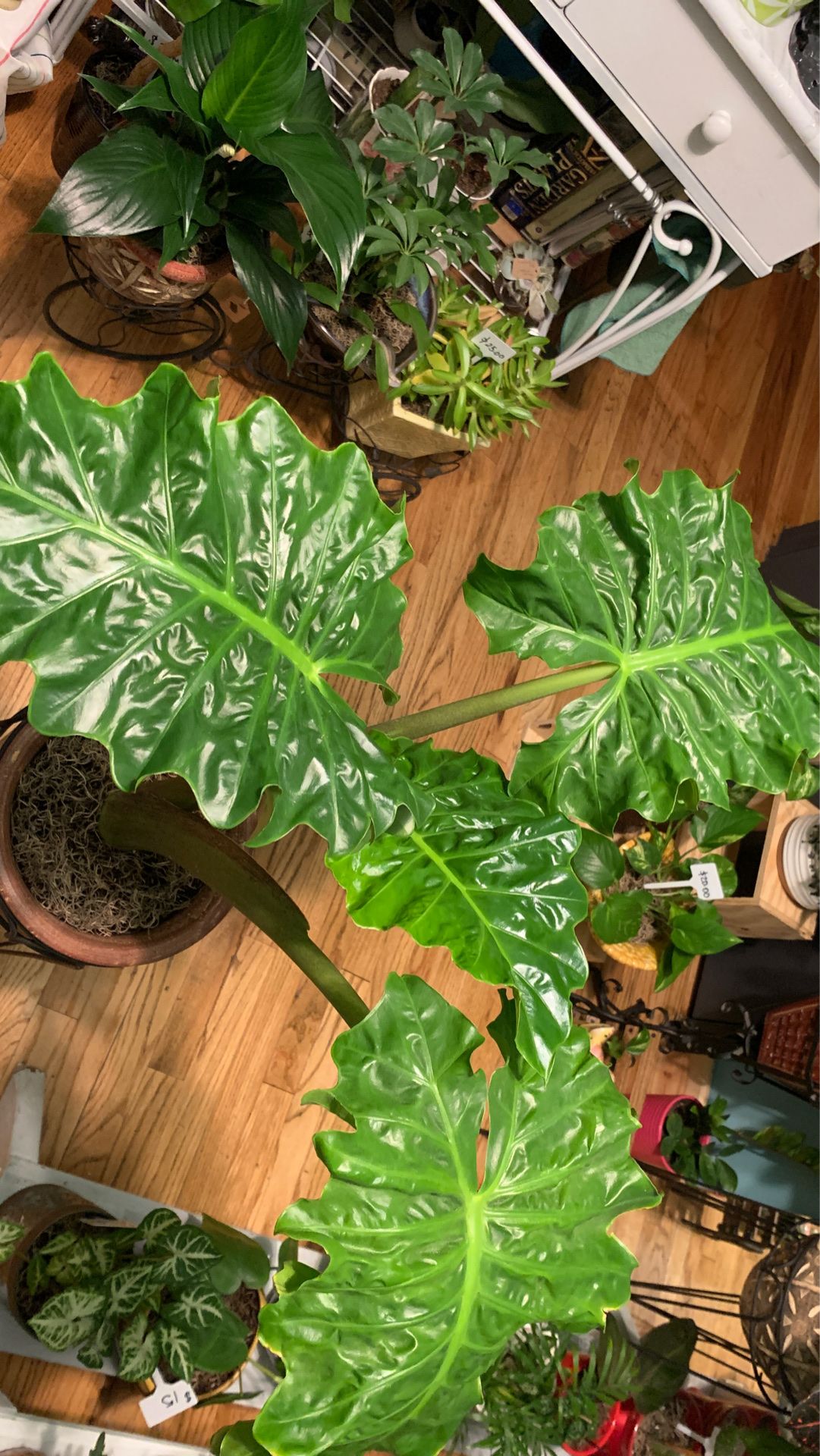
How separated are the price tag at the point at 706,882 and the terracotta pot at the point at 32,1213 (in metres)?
1.26

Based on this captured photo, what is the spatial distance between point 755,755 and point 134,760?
2.69ft

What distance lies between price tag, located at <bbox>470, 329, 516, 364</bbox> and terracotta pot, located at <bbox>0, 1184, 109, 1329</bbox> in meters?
1.62

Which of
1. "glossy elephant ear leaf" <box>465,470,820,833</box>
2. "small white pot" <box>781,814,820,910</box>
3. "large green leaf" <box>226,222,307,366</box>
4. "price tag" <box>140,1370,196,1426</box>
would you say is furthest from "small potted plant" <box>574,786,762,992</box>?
"large green leaf" <box>226,222,307,366</box>

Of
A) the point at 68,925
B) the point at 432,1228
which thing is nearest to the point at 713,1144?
the point at 432,1228

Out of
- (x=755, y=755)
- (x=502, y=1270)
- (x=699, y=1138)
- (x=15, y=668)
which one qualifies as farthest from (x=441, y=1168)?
(x=699, y=1138)

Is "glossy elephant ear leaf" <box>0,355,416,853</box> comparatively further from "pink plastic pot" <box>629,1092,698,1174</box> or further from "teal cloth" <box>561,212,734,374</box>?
"pink plastic pot" <box>629,1092,698,1174</box>

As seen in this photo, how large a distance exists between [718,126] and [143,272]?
3.24 ft

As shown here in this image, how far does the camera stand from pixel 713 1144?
2.44m

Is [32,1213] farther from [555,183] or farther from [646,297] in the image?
[555,183]

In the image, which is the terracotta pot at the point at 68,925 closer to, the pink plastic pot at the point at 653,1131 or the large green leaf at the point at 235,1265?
the large green leaf at the point at 235,1265

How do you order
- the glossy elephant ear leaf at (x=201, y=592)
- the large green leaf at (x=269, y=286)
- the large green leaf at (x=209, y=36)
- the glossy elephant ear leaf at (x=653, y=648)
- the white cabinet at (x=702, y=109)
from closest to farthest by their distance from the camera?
the glossy elephant ear leaf at (x=201, y=592)
the glossy elephant ear leaf at (x=653, y=648)
the large green leaf at (x=209, y=36)
the large green leaf at (x=269, y=286)
the white cabinet at (x=702, y=109)

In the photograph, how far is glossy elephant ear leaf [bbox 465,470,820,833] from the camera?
1.29 meters

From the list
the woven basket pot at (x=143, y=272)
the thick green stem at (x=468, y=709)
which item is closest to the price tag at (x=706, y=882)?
the thick green stem at (x=468, y=709)

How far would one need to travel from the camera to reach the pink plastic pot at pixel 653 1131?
2354mm
